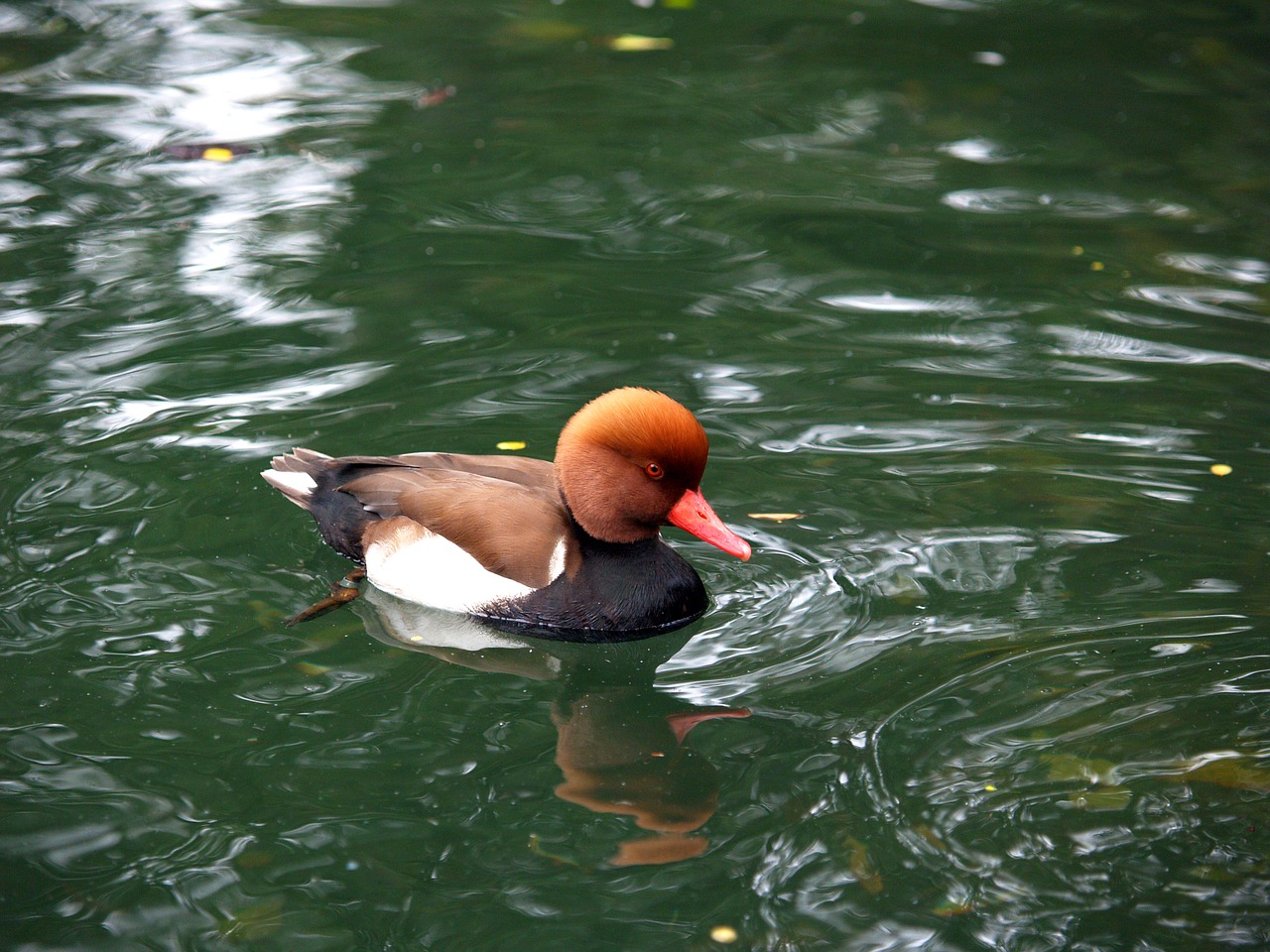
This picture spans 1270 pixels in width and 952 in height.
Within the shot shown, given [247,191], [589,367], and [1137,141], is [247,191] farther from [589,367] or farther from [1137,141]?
[1137,141]

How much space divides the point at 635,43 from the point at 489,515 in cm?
665

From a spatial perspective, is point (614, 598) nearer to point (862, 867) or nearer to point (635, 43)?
point (862, 867)

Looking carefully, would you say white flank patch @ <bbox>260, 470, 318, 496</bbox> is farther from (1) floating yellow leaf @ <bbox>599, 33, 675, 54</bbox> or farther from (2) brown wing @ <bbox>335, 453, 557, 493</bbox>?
(1) floating yellow leaf @ <bbox>599, 33, 675, 54</bbox>

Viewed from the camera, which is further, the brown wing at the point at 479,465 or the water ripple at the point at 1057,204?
the water ripple at the point at 1057,204

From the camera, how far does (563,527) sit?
5.29 meters

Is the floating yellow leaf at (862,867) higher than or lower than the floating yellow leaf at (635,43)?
lower

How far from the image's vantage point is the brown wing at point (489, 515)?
5.22 meters

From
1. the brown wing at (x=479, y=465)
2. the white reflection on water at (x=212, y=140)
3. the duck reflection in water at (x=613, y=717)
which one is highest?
the white reflection on water at (x=212, y=140)

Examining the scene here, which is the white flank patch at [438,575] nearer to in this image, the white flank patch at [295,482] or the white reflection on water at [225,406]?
the white flank patch at [295,482]

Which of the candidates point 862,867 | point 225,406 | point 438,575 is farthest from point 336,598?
point 862,867

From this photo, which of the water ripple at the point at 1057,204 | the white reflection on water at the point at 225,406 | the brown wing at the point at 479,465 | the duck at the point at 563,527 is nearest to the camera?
the duck at the point at 563,527

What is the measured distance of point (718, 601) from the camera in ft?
17.7

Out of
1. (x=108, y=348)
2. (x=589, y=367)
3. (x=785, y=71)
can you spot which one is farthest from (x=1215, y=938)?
(x=785, y=71)

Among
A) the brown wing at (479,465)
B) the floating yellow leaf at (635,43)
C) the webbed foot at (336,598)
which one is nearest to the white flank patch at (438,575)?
the webbed foot at (336,598)
